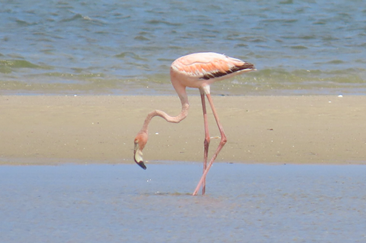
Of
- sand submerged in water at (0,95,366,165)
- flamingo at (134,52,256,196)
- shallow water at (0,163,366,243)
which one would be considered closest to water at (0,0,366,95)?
sand submerged in water at (0,95,366,165)

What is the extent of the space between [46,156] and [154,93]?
5.75 meters

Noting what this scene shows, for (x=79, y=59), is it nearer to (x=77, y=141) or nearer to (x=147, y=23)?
(x=147, y=23)

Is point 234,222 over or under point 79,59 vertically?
over

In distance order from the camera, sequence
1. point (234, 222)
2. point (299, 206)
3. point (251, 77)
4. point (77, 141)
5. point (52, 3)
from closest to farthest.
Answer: point (234, 222), point (299, 206), point (77, 141), point (251, 77), point (52, 3)

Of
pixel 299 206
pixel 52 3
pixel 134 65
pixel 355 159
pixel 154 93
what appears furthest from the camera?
pixel 52 3

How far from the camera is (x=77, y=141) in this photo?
689cm

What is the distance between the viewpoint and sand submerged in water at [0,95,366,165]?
20.7 ft

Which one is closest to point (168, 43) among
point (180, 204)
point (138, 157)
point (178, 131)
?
point (178, 131)

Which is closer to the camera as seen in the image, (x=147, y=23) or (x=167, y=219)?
(x=167, y=219)

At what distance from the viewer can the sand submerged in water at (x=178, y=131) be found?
631cm

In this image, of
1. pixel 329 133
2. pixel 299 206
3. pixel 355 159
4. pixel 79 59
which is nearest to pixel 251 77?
pixel 79 59

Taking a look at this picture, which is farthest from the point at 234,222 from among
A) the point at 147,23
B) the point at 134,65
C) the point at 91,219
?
the point at 147,23

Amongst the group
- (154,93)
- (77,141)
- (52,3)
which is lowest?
(52,3)

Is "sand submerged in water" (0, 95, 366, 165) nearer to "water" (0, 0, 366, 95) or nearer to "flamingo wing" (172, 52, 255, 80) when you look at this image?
"flamingo wing" (172, 52, 255, 80)
